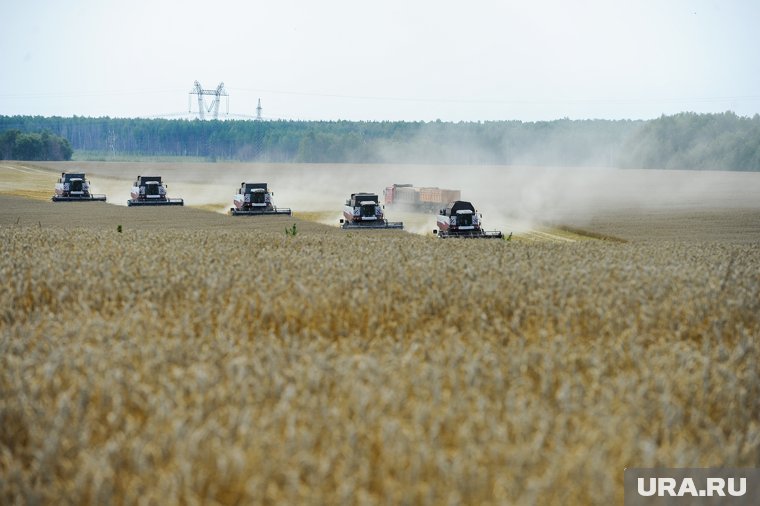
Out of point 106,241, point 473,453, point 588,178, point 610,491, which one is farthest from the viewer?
point 588,178

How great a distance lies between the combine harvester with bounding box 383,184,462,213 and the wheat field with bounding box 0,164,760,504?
4906 cm

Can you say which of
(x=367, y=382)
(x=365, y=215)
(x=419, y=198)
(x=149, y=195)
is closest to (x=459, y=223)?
(x=365, y=215)

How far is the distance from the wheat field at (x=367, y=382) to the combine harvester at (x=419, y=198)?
49.1 m

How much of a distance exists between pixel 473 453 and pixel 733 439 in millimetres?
2538

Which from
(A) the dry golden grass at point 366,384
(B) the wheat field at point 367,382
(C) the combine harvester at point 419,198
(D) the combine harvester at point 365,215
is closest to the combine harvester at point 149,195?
(C) the combine harvester at point 419,198

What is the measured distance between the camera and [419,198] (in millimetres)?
67438

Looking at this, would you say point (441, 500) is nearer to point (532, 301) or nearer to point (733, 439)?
point (733, 439)

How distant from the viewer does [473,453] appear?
225 inches

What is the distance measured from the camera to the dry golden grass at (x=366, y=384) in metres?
5.72

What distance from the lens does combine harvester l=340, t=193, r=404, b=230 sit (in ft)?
162

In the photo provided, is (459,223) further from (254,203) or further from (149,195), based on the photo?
(149,195)

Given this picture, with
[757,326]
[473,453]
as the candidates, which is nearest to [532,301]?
[757,326]

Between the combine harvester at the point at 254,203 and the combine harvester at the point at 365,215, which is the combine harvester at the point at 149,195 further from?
the combine harvester at the point at 365,215

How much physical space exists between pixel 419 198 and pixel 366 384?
60336 millimetres
